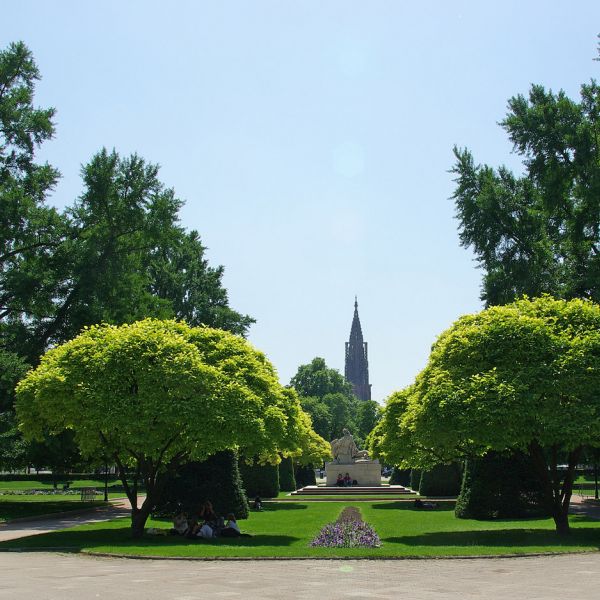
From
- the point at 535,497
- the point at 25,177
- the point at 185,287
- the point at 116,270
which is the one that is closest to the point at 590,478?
the point at 185,287

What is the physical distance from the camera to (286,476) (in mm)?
58438

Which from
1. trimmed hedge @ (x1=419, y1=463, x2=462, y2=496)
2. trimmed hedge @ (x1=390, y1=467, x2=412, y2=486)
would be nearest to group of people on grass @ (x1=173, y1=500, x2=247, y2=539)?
trimmed hedge @ (x1=419, y1=463, x2=462, y2=496)

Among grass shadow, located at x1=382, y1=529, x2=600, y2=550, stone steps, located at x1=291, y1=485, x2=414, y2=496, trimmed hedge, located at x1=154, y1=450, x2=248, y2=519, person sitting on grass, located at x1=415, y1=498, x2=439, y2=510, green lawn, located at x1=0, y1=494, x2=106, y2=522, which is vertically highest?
trimmed hedge, located at x1=154, y1=450, x2=248, y2=519

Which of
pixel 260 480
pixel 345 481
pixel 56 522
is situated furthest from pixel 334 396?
pixel 56 522

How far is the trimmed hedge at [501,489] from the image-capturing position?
2973 cm

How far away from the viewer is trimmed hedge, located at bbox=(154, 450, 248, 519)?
29656mm

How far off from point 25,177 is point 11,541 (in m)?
23.5

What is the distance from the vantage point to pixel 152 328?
24.4 m

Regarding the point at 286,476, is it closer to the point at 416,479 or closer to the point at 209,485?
the point at 416,479

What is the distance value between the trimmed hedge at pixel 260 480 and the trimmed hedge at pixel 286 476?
32.6 ft

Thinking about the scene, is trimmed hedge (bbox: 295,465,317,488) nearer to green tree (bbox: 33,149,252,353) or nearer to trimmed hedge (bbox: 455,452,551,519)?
green tree (bbox: 33,149,252,353)

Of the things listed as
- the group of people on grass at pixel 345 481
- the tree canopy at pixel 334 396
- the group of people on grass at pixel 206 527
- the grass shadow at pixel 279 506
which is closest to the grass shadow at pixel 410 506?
the grass shadow at pixel 279 506

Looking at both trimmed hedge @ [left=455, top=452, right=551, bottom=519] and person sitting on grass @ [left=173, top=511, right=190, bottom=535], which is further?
trimmed hedge @ [left=455, top=452, right=551, bottom=519]

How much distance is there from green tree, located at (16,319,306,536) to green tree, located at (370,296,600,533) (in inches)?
235
